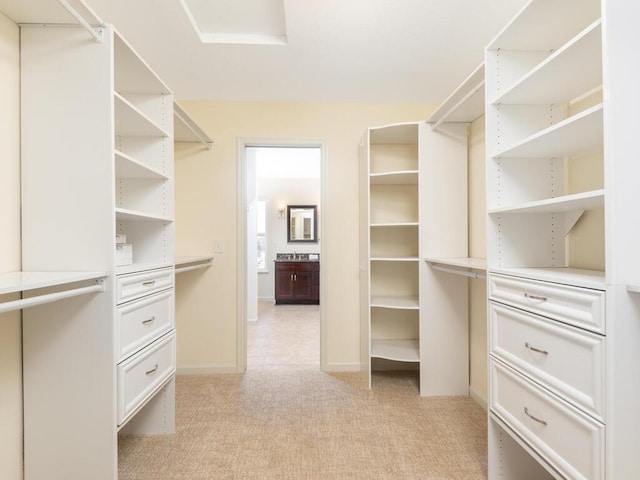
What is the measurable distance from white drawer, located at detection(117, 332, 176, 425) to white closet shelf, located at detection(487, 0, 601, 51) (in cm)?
215

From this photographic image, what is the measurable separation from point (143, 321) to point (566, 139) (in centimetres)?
201

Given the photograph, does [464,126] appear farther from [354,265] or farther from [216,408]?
[216,408]

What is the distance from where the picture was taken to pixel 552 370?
122 cm

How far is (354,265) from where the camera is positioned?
10.4 ft

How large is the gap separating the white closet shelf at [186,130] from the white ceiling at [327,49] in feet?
1.27

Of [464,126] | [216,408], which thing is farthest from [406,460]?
[464,126]

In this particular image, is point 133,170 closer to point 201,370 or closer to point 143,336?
point 143,336

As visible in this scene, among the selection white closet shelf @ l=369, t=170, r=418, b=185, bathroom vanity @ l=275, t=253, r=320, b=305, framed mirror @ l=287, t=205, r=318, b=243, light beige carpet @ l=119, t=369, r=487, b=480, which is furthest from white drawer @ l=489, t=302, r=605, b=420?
framed mirror @ l=287, t=205, r=318, b=243

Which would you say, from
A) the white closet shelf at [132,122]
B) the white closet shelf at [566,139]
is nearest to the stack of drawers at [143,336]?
the white closet shelf at [132,122]

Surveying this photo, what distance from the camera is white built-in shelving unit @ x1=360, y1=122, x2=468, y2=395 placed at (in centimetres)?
267

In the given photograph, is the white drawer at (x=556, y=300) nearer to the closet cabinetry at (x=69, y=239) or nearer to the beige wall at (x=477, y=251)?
the beige wall at (x=477, y=251)

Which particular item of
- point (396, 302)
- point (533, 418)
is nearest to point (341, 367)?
point (396, 302)

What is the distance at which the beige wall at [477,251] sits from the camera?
2510mm

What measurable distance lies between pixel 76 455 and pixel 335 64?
104 inches
